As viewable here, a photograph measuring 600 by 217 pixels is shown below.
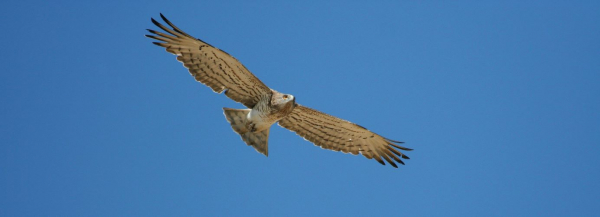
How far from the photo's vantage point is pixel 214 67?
1247 centimetres

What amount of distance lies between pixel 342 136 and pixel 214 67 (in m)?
3.04

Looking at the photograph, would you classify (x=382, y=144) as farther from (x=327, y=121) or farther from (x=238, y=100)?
(x=238, y=100)

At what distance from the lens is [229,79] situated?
497 inches

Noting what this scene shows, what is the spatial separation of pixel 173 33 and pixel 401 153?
509 cm

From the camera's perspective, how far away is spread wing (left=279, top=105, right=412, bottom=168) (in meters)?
13.4

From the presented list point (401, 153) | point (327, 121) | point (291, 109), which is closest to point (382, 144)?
point (401, 153)

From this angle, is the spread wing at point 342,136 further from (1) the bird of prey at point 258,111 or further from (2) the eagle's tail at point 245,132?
(2) the eagle's tail at point 245,132

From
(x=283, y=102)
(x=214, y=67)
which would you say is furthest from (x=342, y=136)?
(x=214, y=67)

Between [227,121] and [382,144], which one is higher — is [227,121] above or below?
below

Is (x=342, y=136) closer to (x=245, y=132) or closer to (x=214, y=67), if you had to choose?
(x=245, y=132)

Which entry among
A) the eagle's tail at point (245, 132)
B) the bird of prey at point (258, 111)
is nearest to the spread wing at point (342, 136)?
the bird of prey at point (258, 111)

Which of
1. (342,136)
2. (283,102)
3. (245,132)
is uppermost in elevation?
(342,136)

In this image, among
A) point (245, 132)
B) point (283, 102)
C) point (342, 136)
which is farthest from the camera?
point (342, 136)

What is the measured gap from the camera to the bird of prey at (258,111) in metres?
12.1
